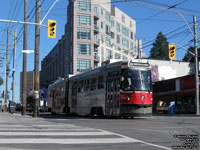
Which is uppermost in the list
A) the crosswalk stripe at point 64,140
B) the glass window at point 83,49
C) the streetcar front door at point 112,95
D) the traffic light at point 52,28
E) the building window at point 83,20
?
the building window at point 83,20

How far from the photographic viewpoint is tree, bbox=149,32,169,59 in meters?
97.3

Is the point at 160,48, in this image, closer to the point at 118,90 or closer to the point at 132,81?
the point at 132,81

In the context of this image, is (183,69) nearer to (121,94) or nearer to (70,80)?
(70,80)

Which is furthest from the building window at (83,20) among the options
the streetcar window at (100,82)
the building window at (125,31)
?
the streetcar window at (100,82)

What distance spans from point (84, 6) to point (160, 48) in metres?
45.2

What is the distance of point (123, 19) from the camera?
7819 cm

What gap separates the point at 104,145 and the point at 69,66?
5469 cm

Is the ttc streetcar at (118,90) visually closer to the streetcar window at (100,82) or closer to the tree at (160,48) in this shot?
the streetcar window at (100,82)

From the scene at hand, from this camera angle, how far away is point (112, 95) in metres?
19.2

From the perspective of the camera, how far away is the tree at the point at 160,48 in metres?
97.3

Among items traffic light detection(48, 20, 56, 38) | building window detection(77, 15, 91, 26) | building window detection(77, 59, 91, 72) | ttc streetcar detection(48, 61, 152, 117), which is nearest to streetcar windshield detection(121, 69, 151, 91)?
ttc streetcar detection(48, 61, 152, 117)

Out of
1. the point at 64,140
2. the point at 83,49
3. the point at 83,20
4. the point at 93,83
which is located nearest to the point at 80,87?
the point at 93,83

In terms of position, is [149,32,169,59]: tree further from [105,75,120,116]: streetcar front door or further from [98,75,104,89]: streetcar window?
[105,75,120,116]: streetcar front door

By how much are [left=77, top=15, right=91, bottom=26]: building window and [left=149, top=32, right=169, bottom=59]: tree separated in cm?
4241
